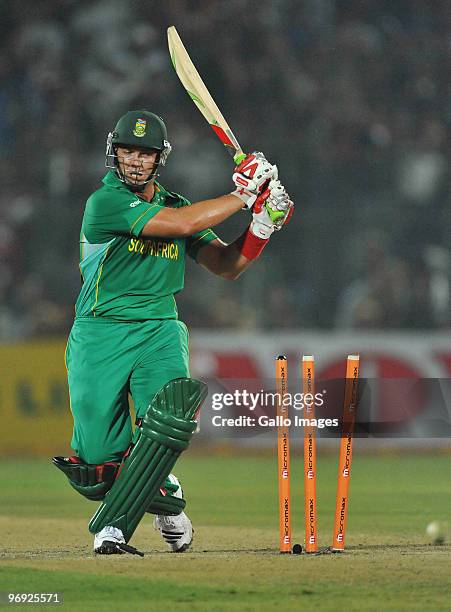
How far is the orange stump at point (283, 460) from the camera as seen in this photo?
4.73 m

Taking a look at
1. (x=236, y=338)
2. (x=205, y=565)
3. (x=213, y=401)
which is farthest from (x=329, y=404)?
(x=236, y=338)

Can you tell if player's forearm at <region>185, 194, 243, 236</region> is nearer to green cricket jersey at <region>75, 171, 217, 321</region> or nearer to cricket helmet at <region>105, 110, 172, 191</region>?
green cricket jersey at <region>75, 171, 217, 321</region>

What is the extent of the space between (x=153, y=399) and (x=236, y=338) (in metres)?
6.33

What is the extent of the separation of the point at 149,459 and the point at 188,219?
936mm

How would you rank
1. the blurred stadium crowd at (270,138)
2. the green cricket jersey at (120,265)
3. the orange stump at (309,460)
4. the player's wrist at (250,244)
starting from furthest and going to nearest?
the blurred stadium crowd at (270,138)
the player's wrist at (250,244)
the green cricket jersey at (120,265)
the orange stump at (309,460)

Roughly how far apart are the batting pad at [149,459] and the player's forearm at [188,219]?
1.99 ft

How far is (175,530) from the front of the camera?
495 cm

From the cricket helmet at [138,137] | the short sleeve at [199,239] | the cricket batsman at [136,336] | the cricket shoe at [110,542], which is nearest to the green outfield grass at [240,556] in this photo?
the cricket shoe at [110,542]

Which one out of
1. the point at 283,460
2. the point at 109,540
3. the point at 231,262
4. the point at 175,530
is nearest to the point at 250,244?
the point at 231,262

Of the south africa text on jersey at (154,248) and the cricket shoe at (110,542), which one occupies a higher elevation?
the south africa text on jersey at (154,248)

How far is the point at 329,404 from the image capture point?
16.3 feet

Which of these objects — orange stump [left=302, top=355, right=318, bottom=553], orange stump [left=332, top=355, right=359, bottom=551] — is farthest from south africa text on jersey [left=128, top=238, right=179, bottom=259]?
orange stump [left=332, top=355, right=359, bottom=551]

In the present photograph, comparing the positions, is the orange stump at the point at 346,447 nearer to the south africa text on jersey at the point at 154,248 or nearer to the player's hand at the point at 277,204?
the player's hand at the point at 277,204

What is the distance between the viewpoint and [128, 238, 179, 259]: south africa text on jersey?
15.9ft
